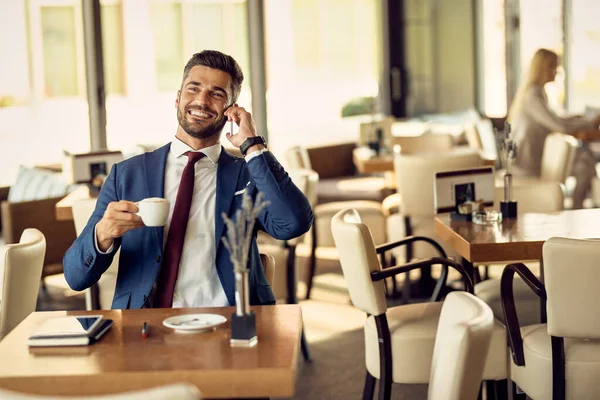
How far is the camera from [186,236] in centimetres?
289

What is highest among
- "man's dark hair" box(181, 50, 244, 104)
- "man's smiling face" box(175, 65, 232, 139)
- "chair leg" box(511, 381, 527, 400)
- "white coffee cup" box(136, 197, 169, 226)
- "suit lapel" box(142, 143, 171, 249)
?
"man's dark hair" box(181, 50, 244, 104)

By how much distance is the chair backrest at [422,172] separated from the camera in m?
5.49

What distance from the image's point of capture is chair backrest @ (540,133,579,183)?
5926mm

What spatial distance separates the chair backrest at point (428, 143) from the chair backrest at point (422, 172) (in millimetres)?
1940

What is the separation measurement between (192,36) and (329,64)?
1590mm

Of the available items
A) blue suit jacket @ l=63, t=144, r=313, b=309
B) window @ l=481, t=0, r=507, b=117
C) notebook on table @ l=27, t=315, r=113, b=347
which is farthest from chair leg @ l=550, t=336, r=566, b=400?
window @ l=481, t=0, r=507, b=117

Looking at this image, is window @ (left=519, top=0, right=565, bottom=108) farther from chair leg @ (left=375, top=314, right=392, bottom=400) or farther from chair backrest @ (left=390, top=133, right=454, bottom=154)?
chair leg @ (left=375, top=314, right=392, bottom=400)

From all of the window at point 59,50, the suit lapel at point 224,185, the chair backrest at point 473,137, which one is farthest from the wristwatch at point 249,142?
the chair backrest at point 473,137

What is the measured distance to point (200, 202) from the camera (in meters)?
2.97

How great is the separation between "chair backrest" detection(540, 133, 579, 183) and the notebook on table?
4.11 m

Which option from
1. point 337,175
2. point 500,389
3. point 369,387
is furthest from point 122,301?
point 337,175

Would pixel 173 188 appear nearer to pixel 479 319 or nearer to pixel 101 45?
pixel 479 319

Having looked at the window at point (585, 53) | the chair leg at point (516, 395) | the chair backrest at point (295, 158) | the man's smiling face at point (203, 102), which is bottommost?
the chair leg at point (516, 395)

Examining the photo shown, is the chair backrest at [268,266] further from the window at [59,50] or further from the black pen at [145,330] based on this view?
the window at [59,50]
